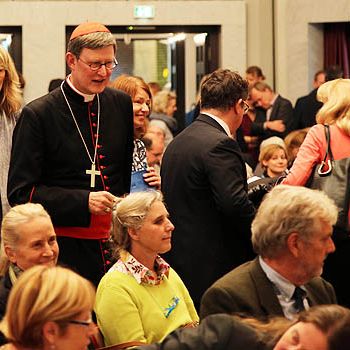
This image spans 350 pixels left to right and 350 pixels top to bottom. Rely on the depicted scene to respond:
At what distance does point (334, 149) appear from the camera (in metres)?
6.16

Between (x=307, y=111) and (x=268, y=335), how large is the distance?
8.93 meters

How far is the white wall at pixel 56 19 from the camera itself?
536 inches

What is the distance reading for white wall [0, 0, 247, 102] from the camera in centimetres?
1361

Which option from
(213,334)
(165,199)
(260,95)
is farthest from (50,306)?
(260,95)

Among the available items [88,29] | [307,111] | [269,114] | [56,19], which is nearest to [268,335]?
[88,29]

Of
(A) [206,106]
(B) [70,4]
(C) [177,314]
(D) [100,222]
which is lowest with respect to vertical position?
(C) [177,314]

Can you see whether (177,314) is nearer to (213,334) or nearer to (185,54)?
(213,334)

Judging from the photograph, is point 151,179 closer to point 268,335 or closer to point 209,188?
point 209,188

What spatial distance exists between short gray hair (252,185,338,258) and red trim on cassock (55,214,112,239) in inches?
51.3

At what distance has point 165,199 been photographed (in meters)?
6.15

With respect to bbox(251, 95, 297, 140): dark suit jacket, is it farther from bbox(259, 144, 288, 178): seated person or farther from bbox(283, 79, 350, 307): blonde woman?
bbox(283, 79, 350, 307): blonde woman

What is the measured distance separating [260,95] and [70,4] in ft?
8.95

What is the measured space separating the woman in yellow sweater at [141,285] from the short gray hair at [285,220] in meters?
0.84

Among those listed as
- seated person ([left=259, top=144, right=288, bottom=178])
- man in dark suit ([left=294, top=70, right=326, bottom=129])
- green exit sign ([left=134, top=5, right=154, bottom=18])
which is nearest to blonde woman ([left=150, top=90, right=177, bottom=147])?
green exit sign ([left=134, top=5, right=154, bottom=18])
